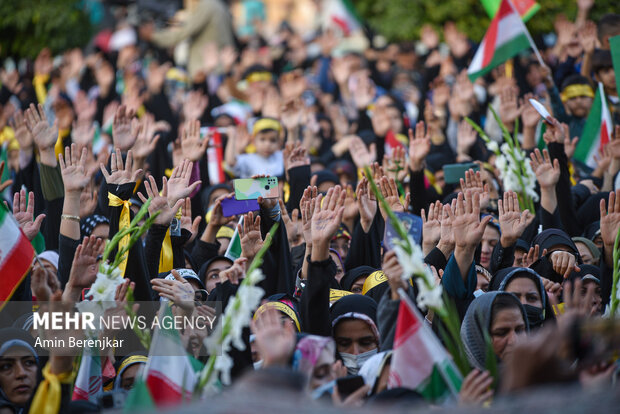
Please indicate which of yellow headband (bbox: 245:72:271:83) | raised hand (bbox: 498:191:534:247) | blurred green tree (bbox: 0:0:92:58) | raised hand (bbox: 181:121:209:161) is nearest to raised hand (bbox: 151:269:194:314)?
raised hand (bbox: 498:191:534:247)

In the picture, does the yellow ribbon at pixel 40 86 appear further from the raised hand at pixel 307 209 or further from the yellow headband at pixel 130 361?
the yellow headband at pixel 130 361

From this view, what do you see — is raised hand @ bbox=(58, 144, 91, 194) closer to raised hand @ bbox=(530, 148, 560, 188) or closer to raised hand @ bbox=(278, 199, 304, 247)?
raised hand @ bbox=(278, 199, 304, 247)

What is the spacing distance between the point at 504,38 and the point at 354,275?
12.2 feet

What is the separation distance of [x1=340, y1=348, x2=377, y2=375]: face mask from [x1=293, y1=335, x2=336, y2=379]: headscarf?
500mm

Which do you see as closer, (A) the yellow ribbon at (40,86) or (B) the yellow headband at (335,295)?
(B) the yellow headband at (335,295)

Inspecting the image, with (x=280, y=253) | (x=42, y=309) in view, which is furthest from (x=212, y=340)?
(x=280, y=253)

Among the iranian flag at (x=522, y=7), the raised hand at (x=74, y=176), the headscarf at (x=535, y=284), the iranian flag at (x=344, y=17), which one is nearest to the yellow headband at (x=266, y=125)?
the iranian flag at (x=522, y=7)

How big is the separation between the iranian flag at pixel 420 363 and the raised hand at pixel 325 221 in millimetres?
1007

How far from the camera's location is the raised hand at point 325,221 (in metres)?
4.47

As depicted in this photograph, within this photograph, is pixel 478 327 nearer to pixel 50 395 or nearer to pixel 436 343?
pixel 436 343

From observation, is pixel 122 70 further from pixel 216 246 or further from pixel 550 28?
pixel 216 246

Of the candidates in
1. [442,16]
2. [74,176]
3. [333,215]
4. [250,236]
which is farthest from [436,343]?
[442,16]

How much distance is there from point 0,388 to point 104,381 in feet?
1.77

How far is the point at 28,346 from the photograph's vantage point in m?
4.20
